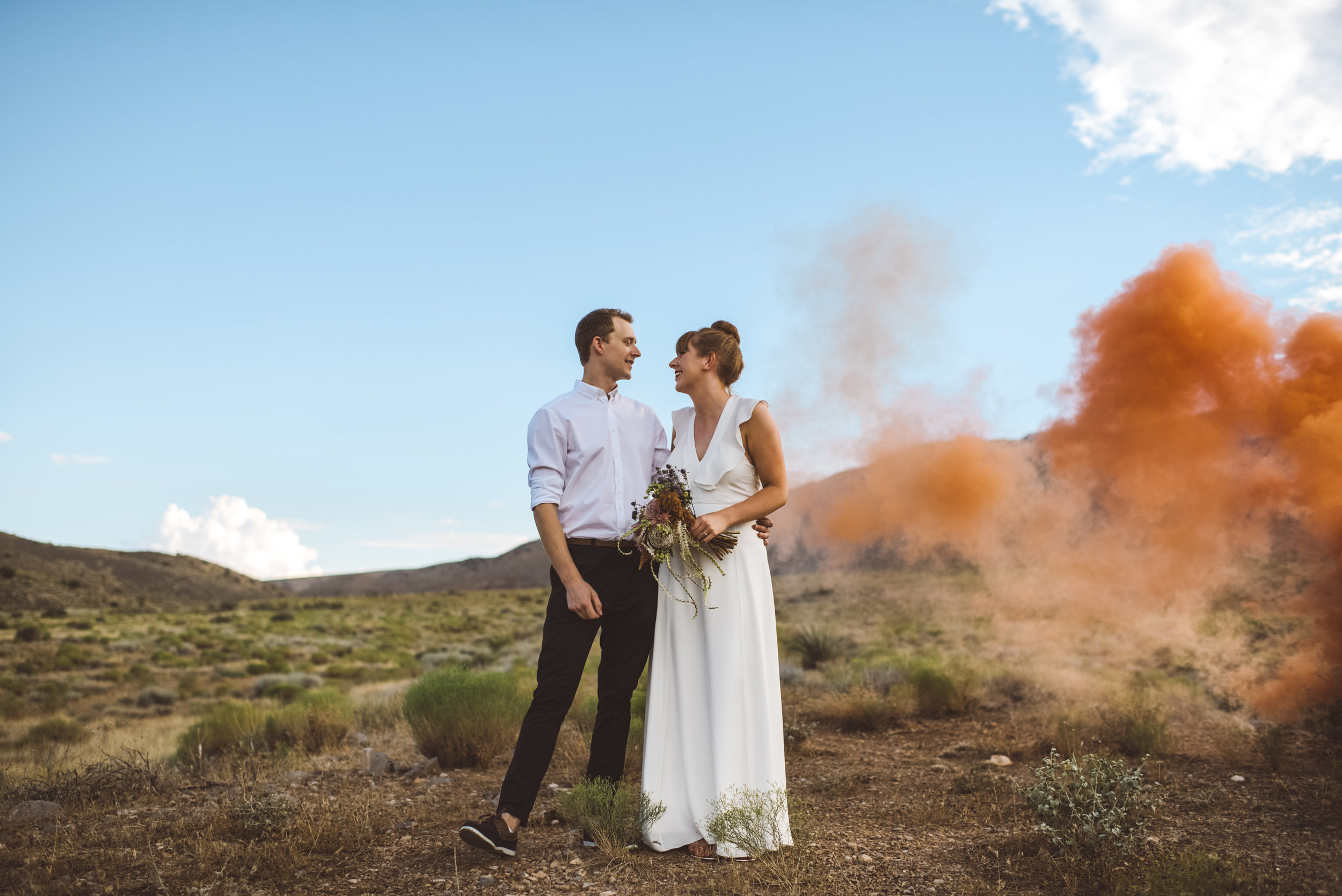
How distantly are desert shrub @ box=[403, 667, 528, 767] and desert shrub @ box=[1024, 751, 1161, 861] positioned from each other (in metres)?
4.94

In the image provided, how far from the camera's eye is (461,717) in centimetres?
761

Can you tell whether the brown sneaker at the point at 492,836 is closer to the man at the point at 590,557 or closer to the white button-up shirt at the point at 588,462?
the man at the point at 590,557

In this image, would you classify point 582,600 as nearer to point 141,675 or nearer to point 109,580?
point 141,675

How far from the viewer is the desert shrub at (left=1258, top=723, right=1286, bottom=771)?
20.2 ft

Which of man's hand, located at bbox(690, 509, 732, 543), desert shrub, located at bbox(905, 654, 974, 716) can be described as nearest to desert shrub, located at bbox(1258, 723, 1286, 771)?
desert shrub, located at bbox(905, 654, 974, 716)

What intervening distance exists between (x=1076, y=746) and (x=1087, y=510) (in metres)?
3.91

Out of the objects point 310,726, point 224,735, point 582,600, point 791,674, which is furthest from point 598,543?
point 791,674

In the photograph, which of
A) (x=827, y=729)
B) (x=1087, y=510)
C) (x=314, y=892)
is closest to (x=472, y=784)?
(x=314, y=892)

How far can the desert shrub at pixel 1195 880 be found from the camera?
3418 mm

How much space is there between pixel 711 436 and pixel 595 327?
0.98 meters

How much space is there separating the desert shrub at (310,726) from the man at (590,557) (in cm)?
592

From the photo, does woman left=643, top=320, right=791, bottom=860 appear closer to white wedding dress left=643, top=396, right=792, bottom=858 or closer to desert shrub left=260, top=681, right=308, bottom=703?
white wedding dress left=643, top=396, right=792, bottom=858

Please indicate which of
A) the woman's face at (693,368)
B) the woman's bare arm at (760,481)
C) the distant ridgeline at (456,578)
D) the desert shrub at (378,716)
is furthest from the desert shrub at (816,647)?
the distant ridgeline at (456,578)

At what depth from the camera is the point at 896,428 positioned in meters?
12.6
